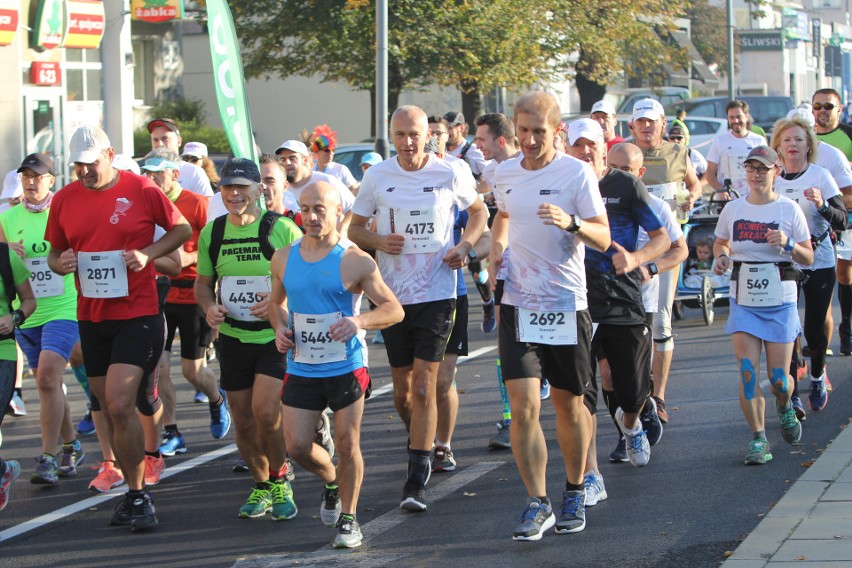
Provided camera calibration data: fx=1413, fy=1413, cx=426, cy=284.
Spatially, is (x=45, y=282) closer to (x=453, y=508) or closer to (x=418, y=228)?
(x=418, y=228)

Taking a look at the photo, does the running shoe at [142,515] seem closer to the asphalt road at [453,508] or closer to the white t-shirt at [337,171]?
the asphalt road at [453,508]

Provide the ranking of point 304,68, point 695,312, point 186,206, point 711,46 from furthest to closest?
point 711,46 < point 304,68 < point 695,312 < point 186,206

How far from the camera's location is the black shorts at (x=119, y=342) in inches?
290

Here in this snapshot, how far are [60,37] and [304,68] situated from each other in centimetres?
860

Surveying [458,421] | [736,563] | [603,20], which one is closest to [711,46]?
[603,20]

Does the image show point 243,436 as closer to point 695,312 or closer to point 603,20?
point 695,312

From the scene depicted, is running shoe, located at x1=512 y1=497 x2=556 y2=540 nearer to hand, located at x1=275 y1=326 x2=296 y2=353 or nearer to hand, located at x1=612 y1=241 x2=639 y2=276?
hand, located at x1=612 y1=241 x2=639 y2=276

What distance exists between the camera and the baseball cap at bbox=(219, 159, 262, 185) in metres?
7.41

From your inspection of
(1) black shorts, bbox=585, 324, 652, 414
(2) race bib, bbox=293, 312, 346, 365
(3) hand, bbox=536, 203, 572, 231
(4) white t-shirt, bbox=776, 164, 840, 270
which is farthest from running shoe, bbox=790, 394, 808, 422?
(2) race bib, bbox=293, 312, 346, 365

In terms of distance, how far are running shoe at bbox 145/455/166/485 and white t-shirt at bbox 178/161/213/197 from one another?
10.3 feet

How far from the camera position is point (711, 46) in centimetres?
5694

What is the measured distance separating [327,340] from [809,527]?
2.42 meters

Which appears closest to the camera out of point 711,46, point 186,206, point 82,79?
point 186,206

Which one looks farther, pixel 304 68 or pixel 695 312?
pixel 304 68
